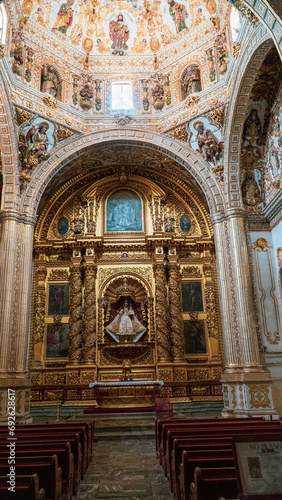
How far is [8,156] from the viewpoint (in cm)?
1386

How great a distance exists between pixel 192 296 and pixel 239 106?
314 inches

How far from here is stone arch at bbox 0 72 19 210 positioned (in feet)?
43.9

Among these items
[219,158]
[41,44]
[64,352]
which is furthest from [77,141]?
[64,352]

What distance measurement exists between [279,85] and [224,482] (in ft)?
40.0

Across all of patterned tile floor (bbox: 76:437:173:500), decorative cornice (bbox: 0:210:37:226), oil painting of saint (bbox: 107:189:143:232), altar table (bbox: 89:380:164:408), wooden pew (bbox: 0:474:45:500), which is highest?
oil painting of saint (bbox: 107:189:143:232)

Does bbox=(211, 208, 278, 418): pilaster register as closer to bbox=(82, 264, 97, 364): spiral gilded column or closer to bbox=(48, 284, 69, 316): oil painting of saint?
bbox=(82, 264, 97, 364): spiral gilded column

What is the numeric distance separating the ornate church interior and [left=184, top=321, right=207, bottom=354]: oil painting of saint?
0.06 metres

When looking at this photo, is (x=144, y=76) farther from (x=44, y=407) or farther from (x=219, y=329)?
(x=44, y=407)

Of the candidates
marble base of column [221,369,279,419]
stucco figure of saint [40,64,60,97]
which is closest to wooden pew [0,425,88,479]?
marble base of column [221,369,279,419]

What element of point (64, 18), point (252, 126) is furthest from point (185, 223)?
point (64, 18)

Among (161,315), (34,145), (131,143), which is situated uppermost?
(131,143)

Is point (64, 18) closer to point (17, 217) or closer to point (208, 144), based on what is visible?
point (208, 144)

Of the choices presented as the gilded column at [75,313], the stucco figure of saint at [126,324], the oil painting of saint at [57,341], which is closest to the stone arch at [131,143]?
the gilded column at [75,313]

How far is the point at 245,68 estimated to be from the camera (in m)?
12.4
